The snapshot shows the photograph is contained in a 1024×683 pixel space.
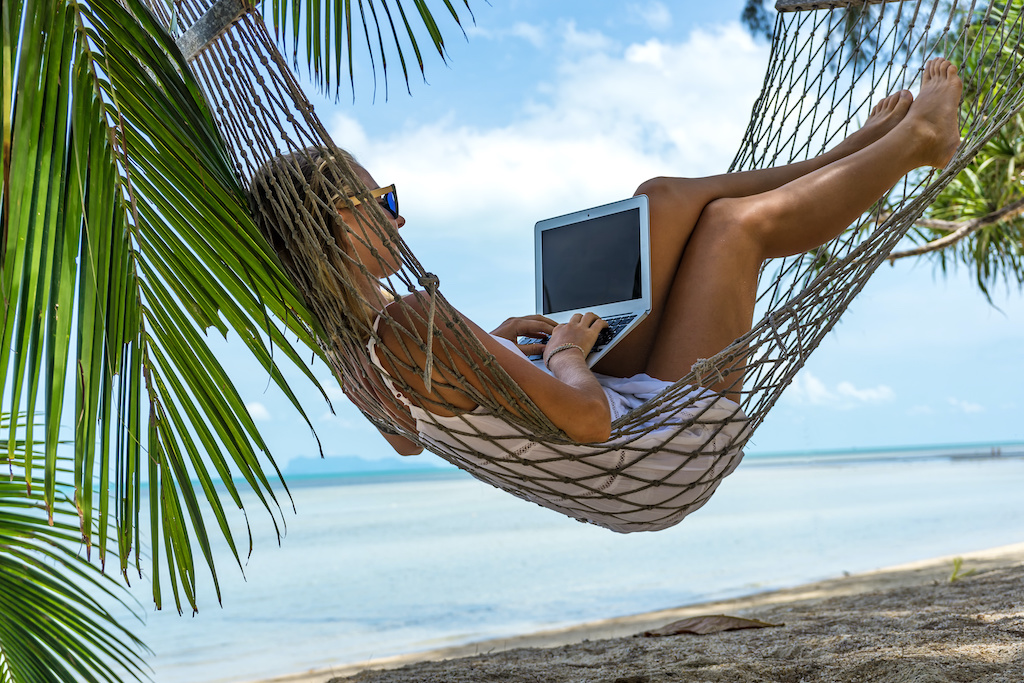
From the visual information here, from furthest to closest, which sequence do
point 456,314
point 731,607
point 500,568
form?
point 500,568, point 731,607, point 456,314

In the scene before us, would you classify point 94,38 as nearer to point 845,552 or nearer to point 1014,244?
point 1014,244

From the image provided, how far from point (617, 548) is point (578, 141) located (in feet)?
76.6

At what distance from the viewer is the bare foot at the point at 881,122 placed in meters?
1.65

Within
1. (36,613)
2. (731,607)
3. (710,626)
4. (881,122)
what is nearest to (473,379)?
(36,613)

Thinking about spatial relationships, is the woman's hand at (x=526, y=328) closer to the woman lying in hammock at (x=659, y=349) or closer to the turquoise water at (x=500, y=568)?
the woman lying in hammock at (x=659, y=349)

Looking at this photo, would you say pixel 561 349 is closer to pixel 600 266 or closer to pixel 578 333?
pixel 578 333

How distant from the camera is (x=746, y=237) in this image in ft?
4.78

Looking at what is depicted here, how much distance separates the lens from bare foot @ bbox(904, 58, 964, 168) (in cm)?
155

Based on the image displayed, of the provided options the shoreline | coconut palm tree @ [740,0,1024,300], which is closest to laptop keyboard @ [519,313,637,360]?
the shoreline

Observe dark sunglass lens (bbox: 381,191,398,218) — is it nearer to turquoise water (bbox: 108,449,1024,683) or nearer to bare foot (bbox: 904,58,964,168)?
bare foot (bbox: 904,58,964,168)

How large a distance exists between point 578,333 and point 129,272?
0.68 meters

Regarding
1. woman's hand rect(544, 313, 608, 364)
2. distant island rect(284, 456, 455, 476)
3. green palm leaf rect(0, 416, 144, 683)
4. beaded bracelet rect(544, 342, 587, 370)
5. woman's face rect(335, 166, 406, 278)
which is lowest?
green palm leaf rect(0, 416, 144, 683)

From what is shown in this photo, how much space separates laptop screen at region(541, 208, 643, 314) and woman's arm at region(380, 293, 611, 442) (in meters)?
0.41

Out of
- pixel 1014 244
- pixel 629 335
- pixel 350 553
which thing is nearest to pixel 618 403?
pixel 629 335
